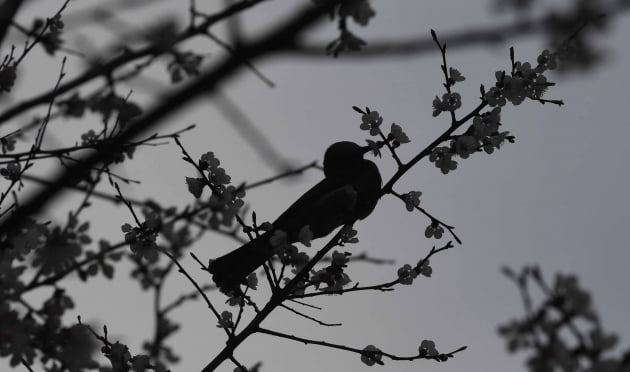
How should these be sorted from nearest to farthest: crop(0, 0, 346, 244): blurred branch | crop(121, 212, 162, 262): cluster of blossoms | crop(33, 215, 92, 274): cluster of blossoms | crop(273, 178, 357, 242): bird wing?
crop(0, 0, 346, 244): blurred branch, crop(33, 215, 92, 274): cluster of blossoms, crop(121, 212, 162, 262): cluster of blossoms, crop(273, 178, 357, 242): bird wing

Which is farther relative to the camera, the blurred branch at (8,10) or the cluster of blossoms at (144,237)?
the cluster of blossoms at (144,237)

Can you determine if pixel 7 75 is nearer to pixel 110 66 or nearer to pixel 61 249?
pixel 110 66

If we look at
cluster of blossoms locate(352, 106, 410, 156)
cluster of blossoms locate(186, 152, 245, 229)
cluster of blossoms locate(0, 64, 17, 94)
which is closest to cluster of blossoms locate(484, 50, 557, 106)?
cluster of blossoms locate(352, 106, 410, 156)

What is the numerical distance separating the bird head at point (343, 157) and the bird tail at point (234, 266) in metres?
1.00

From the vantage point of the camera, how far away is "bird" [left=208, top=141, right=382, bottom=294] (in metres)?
3.79

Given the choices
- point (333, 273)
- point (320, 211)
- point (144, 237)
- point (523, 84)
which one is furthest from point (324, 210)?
point (523, 84)

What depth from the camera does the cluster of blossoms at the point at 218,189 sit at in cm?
366

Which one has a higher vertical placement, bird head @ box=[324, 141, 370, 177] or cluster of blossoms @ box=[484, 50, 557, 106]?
bird head @ box=[324, 141, 370, 177]

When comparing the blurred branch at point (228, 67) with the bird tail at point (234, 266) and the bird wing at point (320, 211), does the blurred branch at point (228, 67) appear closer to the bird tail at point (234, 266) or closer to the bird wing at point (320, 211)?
the bird tail at point (234, 266)

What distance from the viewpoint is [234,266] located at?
3.82 metres

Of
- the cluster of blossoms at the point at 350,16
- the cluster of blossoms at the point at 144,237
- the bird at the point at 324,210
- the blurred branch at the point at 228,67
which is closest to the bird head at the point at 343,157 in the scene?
the bird at the point at 324,210

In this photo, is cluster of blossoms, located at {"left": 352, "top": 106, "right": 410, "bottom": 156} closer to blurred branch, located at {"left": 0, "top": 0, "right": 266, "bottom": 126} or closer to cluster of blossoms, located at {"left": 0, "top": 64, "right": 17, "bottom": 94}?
blurred branch, located at {"left": 0, "top": 0, "right": 266, "bottom": 126}

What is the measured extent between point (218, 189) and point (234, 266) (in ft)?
1.42

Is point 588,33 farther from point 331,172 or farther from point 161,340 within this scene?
point 161,340
